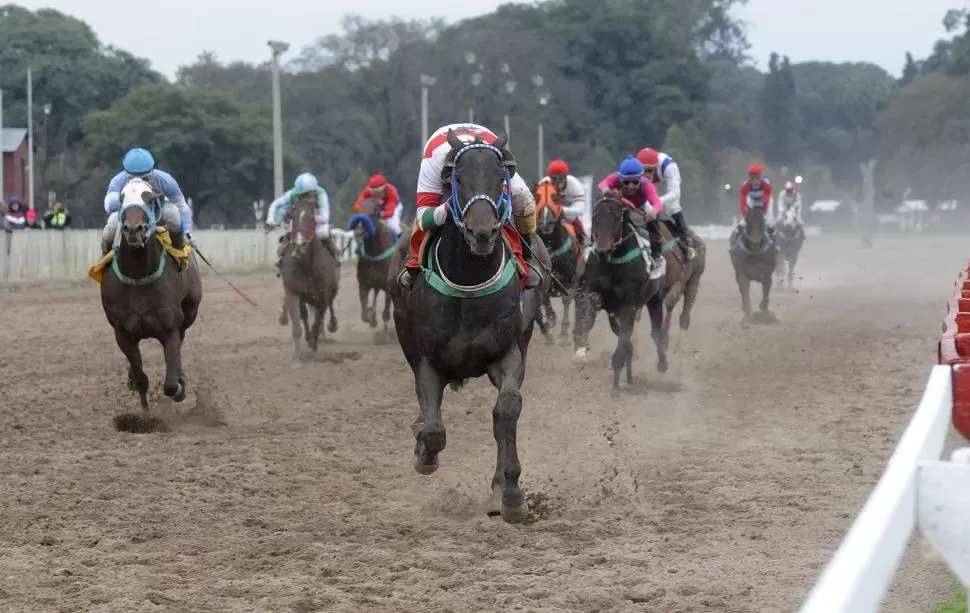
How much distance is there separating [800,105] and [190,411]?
10406cm

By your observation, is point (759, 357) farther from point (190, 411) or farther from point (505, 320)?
point (505, 320)

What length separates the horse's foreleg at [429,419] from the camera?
6777mm

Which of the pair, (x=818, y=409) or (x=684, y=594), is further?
(x=818, y=409)

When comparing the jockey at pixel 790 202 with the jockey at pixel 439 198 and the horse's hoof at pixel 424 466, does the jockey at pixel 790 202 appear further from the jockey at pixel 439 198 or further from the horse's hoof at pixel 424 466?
the horse's hoof at pixel 424 466

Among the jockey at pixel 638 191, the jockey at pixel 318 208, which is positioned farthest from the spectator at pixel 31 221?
the jockey at pixel 638 191

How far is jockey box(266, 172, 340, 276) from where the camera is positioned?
14070 mm

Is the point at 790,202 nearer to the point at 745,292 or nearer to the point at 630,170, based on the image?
the point at 745,292

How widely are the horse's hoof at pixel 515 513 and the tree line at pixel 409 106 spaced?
39808mm

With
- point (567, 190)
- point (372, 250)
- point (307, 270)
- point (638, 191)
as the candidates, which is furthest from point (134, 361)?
point (567, 190)

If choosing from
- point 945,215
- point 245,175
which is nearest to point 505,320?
point 245,175

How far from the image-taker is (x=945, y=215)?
75.1m

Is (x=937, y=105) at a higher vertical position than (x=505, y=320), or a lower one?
higher

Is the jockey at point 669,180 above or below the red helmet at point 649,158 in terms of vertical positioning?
below

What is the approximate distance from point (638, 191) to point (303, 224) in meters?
3.74
